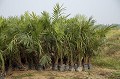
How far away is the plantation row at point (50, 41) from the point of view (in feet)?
22.5

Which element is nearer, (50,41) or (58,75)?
(58,75)

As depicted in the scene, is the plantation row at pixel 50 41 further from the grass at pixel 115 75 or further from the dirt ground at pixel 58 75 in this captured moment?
the grass at pixel 115 75

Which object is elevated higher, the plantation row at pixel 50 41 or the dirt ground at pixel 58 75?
the plantation row at pixel 50 41

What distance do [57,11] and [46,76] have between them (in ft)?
5.56

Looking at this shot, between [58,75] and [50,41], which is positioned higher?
[50,41]

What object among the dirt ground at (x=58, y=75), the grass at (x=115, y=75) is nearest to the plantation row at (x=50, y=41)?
the dirt ground at (x=58, y=75)

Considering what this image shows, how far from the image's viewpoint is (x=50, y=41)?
7164 millimetres

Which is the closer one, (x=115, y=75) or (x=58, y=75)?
(x=58, y=75)

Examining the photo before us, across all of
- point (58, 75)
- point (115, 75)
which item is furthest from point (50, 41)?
point (115, 75)

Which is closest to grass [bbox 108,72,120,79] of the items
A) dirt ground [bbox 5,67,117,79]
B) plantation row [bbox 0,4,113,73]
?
dirt ground [bbox 5,67,117,79]

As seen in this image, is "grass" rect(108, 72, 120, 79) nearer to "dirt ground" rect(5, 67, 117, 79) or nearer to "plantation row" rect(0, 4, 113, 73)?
"dirt ground" rect(5, 67, 117, 79)

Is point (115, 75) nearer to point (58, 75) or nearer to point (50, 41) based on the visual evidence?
point (58, 75)

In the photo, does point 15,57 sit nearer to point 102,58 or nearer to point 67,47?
point 67,47

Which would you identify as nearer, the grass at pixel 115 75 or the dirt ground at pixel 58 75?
the dirt ground at pixel 58 75
